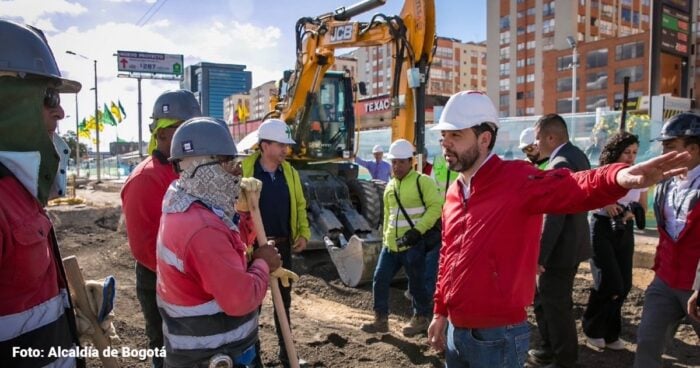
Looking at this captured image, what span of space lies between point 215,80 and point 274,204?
198ft

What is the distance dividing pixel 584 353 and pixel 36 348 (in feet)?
14.5

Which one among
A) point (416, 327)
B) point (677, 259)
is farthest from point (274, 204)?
point (677, 259)

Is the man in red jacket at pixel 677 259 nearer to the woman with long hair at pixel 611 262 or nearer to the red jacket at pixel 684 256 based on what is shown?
the red jacket at pixel 684 256

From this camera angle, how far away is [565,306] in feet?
13.0

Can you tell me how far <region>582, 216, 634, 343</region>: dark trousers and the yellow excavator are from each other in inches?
107

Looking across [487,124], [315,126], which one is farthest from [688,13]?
[487,124]

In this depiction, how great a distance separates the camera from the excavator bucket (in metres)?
6.73

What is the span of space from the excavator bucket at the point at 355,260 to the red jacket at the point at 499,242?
4.11 meters

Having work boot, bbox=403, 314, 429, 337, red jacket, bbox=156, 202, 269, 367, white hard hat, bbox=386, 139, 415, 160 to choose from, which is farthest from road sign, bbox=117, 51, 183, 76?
red jacket, bbox=156, 202, 269, 367

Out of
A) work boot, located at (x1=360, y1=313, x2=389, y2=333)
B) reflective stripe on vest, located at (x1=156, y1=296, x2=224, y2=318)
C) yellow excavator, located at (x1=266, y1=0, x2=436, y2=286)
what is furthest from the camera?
yellow excavator, located at (x1=266, y1=0, x2=436, y2=286)

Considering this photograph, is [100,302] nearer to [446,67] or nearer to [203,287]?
[203,287]

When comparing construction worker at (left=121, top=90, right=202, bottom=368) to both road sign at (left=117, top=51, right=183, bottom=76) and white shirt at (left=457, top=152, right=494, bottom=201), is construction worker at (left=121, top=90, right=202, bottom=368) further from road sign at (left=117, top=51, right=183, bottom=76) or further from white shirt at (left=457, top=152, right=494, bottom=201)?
road sign at (left=117, top=51, right=183, bottom=76)

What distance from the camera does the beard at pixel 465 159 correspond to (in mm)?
2619

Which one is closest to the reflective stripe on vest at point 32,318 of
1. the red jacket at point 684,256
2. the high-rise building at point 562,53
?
the red jacket at point 684,256
